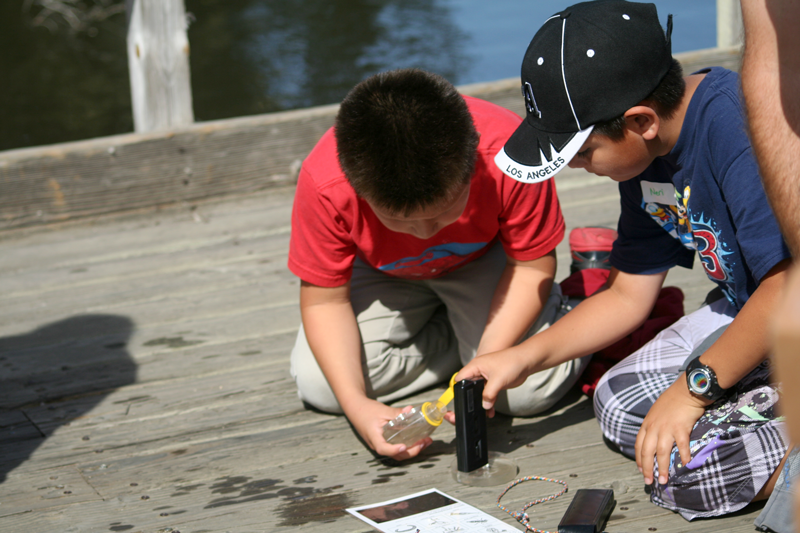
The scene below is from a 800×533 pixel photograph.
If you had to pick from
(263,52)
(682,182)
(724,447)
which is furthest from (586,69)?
(263,52)

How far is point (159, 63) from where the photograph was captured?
333 centimetres

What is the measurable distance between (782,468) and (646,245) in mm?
574

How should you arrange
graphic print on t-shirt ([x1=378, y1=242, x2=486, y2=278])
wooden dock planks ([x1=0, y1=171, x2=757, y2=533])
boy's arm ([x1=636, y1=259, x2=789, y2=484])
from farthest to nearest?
graphic print on t-shirt ([x1=378, y1=242, x2=486, y2=278])
wooden dock planks ([x1=0, y1=171, x2=757, y2=533])
boy's arm ([x1=636, y1=259, x2=789, y2=484])

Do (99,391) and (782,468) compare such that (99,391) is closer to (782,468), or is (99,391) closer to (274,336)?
(274,336)

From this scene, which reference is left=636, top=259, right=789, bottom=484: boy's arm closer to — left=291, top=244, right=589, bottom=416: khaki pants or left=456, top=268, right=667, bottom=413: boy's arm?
left=456, top=268, right=667, bottom=413: boy's arm

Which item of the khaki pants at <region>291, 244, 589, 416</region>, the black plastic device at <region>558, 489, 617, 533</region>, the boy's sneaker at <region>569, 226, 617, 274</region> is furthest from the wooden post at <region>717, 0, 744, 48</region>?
the black plastic device at <region>558, 489, 617, 533</region>

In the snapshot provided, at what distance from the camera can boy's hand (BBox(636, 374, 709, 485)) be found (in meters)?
1.48

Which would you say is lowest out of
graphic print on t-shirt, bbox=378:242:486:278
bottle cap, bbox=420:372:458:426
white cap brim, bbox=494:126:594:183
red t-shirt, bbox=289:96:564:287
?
bottle cap, bbox=420:372:458:426

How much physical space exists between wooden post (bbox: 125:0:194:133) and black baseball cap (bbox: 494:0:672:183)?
222cm

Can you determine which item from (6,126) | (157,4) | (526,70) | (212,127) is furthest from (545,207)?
(6,126)

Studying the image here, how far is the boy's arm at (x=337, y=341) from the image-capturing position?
1844 mm

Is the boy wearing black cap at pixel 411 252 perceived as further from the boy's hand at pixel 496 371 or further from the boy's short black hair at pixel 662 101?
the boy's short black hair at pixel 662 101

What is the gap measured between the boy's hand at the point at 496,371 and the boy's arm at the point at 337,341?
0.26 m

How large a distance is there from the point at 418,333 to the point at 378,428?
1.76 ft
